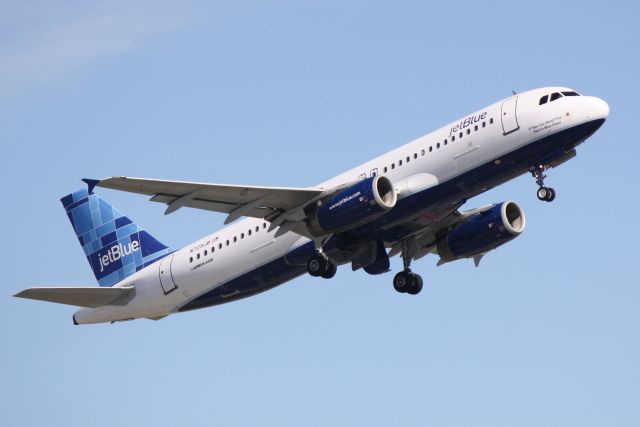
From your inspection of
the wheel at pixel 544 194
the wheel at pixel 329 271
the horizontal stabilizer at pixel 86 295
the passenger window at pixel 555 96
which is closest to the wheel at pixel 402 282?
the wheel at pixel 329 271

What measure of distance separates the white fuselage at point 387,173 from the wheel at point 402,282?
4.69 m

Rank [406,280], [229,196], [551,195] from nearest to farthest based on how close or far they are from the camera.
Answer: [551,195] < [229,196] < [406,280]

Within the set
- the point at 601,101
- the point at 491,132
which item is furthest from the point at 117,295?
the point at 601,101

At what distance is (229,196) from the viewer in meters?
40.0

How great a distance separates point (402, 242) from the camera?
45.2 meters

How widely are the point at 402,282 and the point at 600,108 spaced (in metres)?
10.8

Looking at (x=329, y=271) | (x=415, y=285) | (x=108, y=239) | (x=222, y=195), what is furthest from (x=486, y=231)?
(x=108, y=239)

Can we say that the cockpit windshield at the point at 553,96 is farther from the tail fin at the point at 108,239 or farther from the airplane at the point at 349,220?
the tail fin at the point at 108,239

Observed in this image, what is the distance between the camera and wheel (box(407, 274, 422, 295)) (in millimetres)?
45188

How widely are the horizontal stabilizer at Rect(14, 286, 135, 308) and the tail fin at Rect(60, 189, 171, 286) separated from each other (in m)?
1.63

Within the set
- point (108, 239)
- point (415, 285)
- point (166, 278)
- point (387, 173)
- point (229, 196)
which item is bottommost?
point (415, 285)

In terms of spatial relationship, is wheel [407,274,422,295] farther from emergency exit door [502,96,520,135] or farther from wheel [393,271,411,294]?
emergency exit door [502,96,520,135]

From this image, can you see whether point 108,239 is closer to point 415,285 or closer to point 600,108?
point 415,285

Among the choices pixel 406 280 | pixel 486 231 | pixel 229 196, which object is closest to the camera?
pixel 229 196
